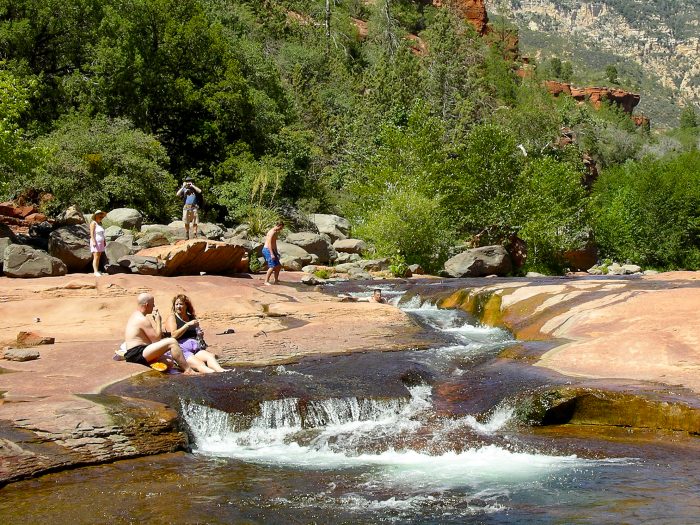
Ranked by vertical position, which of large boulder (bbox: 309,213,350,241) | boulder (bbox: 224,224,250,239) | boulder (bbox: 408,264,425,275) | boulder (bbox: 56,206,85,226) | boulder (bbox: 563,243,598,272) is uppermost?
boulder (bbox: 56,206,85,226)

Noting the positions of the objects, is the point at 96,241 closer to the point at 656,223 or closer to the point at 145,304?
the point at 145,304

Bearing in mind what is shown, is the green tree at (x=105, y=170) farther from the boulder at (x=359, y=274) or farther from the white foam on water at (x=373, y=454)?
the white foam on water at (x=373, y=454)

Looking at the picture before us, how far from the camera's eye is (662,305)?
14039mm

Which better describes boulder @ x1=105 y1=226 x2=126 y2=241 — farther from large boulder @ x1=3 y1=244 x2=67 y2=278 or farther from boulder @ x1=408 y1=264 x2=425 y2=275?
boulder @ x1=408 y1=264 x2=425 y2=275

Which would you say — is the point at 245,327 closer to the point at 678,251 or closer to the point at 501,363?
the point at 501,363

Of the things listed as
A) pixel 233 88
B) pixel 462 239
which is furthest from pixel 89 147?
pixel 462 239

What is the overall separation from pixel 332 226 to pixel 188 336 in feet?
84.8

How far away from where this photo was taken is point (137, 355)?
37.6 ft

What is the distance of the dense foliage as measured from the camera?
101 feet

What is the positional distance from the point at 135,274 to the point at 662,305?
1237 centimetres

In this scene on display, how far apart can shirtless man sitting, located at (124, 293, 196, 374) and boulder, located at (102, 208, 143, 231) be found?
54.5 ft

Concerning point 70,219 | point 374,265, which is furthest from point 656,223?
point 70,219

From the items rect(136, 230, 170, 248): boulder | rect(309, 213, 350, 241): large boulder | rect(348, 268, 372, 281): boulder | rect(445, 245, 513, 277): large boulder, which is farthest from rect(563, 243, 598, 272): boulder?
rect(136, 230, 170, 248): boulder

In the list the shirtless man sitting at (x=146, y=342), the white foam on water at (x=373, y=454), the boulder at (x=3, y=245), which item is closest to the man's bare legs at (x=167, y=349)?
the shirtless man sitting at (x=146, y=342)
